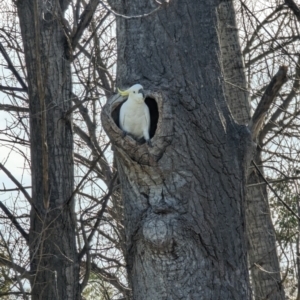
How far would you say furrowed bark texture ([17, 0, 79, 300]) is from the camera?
5957 millimetres

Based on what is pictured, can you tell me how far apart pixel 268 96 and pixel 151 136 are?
0.65m

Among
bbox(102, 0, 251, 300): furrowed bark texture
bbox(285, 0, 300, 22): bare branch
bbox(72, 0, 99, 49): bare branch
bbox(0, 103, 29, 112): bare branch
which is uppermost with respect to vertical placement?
bbox(72, 0, 99, 49): bare branch

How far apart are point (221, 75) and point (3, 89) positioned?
132 inches

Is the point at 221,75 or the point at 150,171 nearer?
the point at 150,171

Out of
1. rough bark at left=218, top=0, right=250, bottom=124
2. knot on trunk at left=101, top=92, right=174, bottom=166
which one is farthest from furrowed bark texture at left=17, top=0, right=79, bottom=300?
knot on trunk at left=101, top=92, right=174, bottom=166

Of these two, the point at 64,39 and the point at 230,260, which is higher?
the point at 64,39

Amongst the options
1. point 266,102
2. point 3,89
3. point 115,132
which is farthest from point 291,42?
point 115,132

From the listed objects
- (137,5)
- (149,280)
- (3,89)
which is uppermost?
(3,89)

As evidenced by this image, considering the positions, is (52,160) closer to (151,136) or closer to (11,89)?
(11,89)

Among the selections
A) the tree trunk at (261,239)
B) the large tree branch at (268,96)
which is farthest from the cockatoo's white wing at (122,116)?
the tree trunk at (261,239)

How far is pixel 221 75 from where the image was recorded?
3.78 m

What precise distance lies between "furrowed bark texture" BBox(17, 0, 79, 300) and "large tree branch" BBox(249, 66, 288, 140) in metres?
2.39

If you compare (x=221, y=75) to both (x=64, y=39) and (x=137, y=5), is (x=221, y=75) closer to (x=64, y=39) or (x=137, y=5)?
(x=137, y=5)

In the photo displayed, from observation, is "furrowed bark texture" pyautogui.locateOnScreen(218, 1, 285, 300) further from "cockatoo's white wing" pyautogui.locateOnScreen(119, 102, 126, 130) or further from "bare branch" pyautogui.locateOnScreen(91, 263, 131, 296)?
"cockatoo's white wing" pyautogui.locateOnScreen(119, 102, 126, 130)
